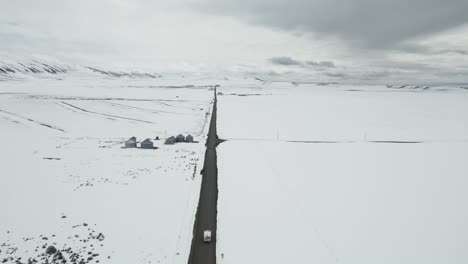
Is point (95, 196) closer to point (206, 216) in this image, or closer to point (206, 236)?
point (206, 216)

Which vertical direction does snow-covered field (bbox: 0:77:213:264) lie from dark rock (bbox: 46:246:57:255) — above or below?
above

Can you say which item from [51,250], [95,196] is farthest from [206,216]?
[95,196]

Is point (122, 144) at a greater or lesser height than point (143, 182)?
greater

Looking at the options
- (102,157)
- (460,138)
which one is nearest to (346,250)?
(102,157)

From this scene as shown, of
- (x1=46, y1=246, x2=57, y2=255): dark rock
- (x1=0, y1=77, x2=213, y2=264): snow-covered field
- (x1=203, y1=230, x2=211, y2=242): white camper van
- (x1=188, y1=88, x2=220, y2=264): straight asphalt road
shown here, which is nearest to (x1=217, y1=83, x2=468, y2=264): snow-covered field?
(x1=188, y1=88, x2=220, y2=264): straight asphalt road

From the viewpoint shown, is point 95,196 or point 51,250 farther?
point 95,196

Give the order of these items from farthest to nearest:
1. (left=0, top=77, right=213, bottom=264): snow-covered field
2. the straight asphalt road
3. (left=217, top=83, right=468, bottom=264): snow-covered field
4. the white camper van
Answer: the white camper van < (left=217, top=83, right=468, bottom=264): snow-covered field < (left=0, top=77, right=213, bottom=264): snow-covered field < the straight asphalt road

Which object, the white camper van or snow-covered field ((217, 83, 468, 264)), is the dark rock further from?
snow-covered field ((217, 83, 468, 264))

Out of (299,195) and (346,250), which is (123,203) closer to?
(299,195)
